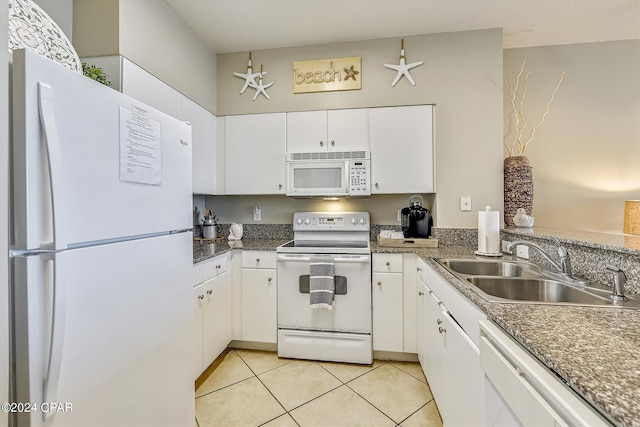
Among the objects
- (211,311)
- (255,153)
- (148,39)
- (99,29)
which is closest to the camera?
(99,29)

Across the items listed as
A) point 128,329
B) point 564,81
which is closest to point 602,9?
point 564,81

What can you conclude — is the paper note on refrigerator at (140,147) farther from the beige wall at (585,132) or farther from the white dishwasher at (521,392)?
the beige wall at (585,132)

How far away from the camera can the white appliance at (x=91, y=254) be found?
745 millimetres

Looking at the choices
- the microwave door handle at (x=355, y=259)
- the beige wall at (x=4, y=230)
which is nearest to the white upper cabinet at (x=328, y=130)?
the microwave door handle at (x=355, y=259)

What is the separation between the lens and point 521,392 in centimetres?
72

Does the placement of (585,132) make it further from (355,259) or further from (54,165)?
(54,165)

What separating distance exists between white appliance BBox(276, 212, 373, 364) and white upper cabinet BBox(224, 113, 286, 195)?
0.69m

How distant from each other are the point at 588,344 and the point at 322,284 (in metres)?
1.54

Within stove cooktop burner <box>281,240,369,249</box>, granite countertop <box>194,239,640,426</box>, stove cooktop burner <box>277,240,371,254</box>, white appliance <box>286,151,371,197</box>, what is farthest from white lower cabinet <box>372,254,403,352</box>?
granite countertop <box>194,239,640,426</box>

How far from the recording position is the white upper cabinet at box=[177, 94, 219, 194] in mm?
2179

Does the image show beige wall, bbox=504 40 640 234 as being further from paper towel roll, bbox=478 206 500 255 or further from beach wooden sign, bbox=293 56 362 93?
beach wooden sign, bbox=293 56 362 93

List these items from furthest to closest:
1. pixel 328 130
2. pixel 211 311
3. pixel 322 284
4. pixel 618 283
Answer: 1. pixel 328 130
2. pixel 322 284
3. pixel 211 311
4. pixel 618 283

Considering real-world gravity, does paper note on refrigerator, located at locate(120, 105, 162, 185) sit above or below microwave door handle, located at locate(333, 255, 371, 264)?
above

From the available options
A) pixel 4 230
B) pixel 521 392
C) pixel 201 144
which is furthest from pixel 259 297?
pixel 521 392
